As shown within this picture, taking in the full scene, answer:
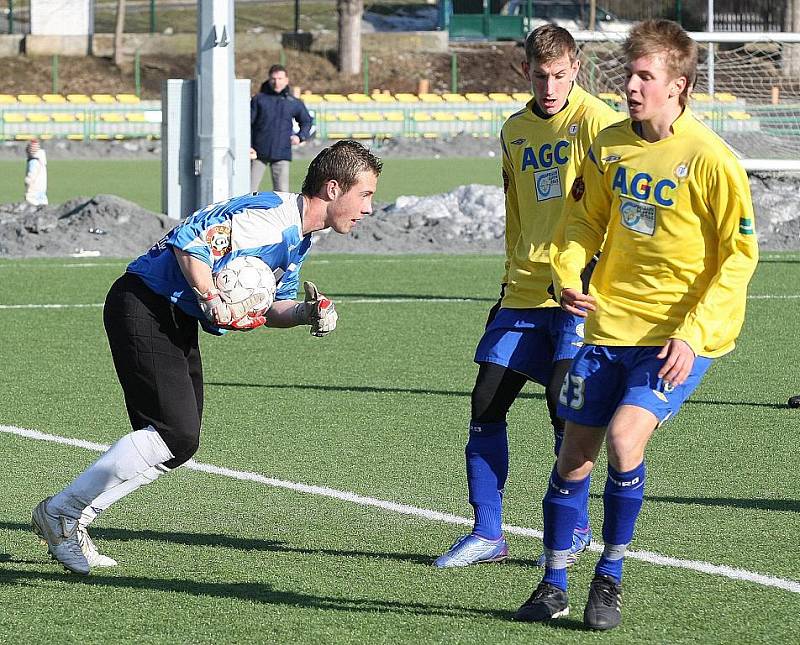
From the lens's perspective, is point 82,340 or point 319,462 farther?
point 82,340

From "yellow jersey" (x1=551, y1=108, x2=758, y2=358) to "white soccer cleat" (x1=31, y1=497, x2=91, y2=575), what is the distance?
2.16 metres

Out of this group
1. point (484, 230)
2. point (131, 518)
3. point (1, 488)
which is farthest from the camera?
point (484, 230)

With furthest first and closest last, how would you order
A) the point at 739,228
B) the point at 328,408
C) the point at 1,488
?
the point at 328,408
the point at 1,488
the point at 739,228

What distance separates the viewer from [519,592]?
5.71 metres

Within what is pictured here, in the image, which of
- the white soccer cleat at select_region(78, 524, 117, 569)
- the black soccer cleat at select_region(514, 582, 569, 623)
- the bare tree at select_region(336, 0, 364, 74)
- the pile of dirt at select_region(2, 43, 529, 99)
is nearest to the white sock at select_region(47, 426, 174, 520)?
the white soccer cleat at select_region(78, 524, 117, 569)

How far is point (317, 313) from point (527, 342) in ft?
3.19

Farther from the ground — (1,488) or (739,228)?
(739,228)

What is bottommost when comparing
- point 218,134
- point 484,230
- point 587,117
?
point 484,230

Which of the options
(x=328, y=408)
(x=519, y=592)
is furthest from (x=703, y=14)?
(x=519, y=592)

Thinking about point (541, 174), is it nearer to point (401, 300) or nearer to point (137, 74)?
point (401, 300)

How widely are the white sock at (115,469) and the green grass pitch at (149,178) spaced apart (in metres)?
19.0

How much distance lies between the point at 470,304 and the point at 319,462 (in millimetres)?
6821

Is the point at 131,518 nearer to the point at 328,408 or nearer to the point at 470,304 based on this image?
the point at 328,408

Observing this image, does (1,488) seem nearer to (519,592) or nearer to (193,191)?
(519,592)
